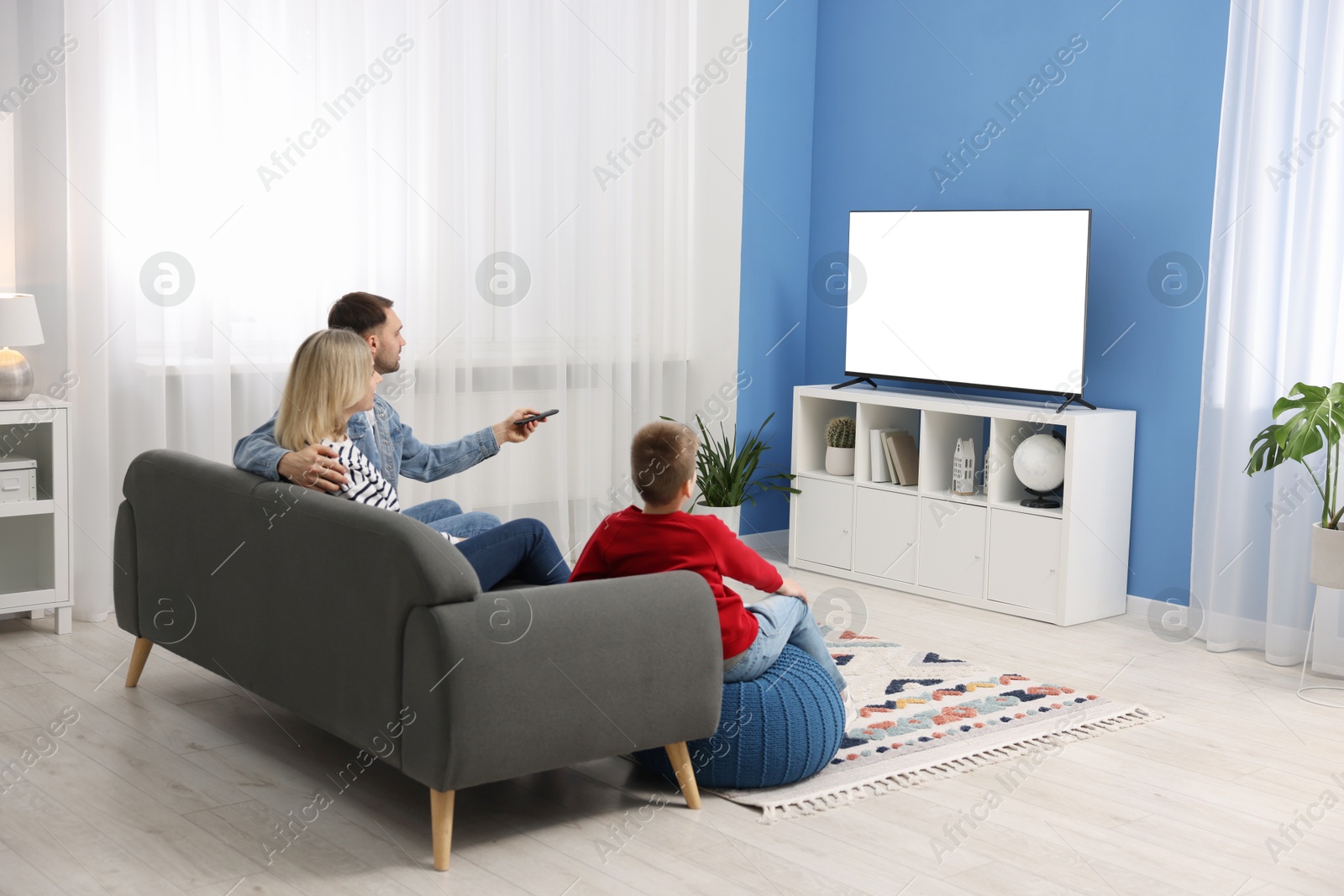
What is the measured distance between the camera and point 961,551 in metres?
4.82

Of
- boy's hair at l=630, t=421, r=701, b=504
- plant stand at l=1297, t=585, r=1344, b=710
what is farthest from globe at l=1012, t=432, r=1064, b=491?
boy's hair at l=630, t=421, r=701, b=504

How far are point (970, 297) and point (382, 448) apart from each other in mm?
2409

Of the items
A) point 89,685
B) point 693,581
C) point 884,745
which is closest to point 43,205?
point 89,685

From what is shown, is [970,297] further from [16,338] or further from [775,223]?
[16,338]

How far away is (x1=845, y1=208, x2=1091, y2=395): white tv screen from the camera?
183 inches

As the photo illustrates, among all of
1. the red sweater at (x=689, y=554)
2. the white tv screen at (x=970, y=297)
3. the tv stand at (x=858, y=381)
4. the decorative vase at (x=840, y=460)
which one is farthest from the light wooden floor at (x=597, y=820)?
the tv stand at (x=858, y=381)

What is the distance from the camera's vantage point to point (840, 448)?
17.3ft

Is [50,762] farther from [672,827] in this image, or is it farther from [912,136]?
[912,136]

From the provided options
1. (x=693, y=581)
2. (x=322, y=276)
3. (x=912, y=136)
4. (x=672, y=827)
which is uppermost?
(x=912, y=136)

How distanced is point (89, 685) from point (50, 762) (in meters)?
0.62

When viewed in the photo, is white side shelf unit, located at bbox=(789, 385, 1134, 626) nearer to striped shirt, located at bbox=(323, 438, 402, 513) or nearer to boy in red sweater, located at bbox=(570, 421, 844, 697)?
boy in red sweater, located at bbox=(570, 421, 844, 697)

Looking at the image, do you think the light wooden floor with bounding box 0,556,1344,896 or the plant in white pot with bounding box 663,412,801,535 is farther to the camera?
the plant in white pot with bounding box 663,412,801,535

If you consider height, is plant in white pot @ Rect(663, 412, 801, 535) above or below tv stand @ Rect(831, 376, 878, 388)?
below

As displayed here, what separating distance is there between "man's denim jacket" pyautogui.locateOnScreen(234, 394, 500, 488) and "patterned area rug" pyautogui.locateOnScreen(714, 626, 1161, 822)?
1231 millimetres
